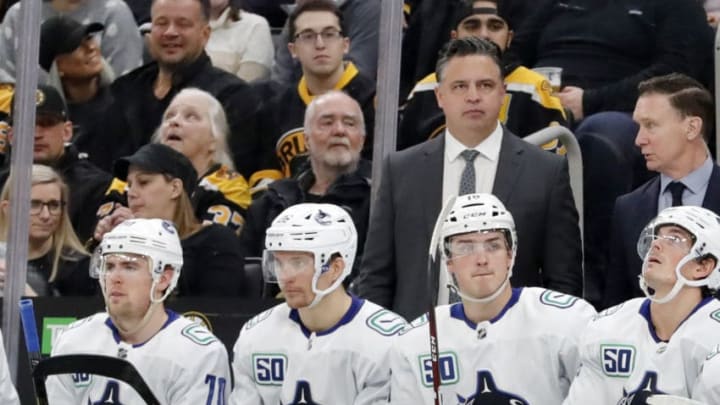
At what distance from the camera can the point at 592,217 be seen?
6441 mm

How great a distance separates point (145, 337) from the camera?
19.8 feet

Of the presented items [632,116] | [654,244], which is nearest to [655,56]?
[632,116]

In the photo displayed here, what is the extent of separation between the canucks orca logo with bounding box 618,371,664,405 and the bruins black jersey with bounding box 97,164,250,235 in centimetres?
194

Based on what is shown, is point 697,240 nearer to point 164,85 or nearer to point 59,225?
point 164,85

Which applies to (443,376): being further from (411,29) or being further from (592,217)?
(411,29)

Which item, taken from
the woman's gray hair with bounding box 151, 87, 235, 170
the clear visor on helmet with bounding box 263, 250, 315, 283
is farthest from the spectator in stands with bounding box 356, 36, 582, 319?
the woman's gray hair with bounding box 151, 87, 235, 170

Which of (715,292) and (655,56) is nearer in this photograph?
(715,292)

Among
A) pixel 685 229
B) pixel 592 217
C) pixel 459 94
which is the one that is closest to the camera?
pixel 685 229

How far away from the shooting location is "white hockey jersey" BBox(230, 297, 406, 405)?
570cm

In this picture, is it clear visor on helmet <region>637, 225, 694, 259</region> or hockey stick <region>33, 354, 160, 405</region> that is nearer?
clear visor on helmet <region>637, 225, 694, 259</region>

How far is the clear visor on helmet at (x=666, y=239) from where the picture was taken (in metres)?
5.17

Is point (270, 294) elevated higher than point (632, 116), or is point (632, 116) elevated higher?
point (632, 116)

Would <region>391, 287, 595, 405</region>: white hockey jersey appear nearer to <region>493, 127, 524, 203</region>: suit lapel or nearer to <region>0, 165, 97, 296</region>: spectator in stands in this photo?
<region>493, 127, 524, 203</region>: suit lapel

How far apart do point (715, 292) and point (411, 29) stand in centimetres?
194
